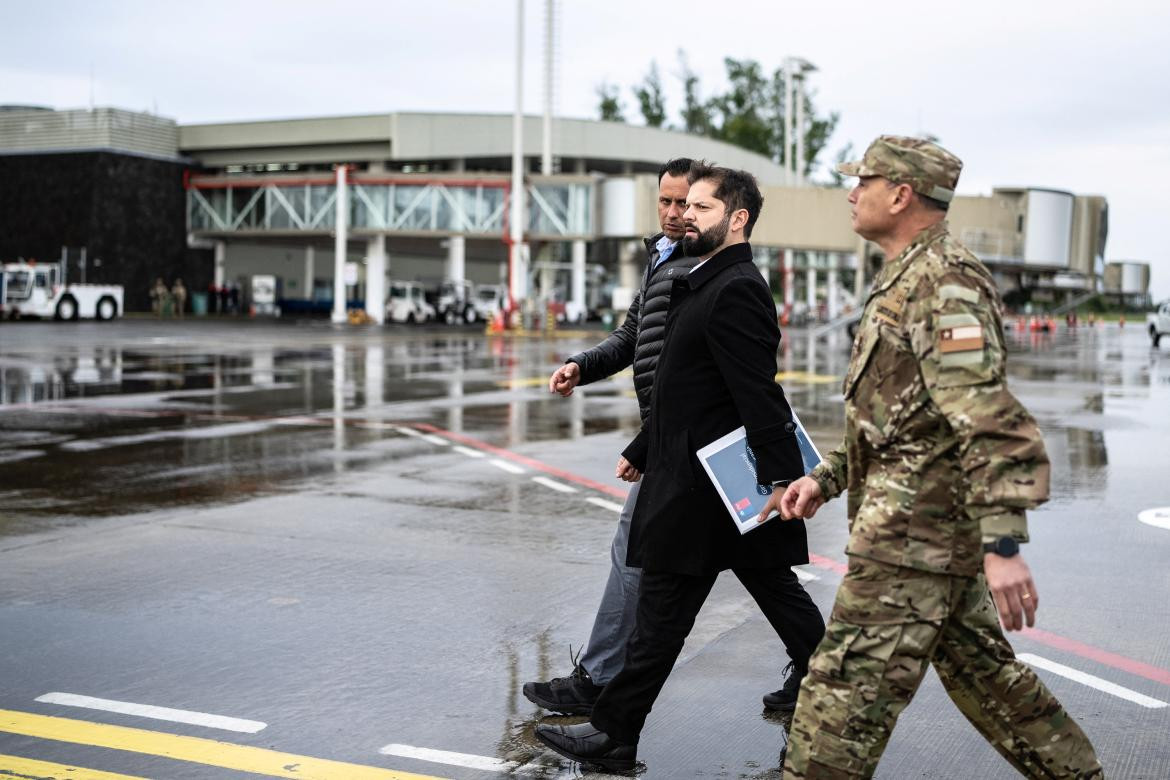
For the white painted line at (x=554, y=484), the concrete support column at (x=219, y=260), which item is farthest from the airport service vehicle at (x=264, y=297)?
the white painted line at (x=554, y=484)

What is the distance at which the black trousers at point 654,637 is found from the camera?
4164mm

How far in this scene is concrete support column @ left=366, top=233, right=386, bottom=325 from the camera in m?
59.2

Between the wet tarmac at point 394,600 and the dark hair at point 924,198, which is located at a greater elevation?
the dark hair at point 924,198

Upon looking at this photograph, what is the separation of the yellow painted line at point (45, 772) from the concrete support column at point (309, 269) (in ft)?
223

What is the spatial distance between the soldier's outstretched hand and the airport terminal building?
174 ft

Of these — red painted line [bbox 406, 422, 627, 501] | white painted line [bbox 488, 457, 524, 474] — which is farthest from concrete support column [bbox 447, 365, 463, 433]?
white painted line [bbox 488, 457, 524, 474]

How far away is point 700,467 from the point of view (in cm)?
413

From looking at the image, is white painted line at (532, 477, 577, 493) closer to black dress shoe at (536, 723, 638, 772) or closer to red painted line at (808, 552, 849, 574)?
red painted line at (808, 552, 849, 574)

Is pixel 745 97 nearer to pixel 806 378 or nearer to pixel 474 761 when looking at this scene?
pixel 806 378

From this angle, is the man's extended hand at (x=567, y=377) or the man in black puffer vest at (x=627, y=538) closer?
the man in black puffer vest at (x=627, y=538)

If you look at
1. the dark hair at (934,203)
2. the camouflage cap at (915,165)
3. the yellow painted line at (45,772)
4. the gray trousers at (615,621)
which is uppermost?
the camouflage cap at (915,165)

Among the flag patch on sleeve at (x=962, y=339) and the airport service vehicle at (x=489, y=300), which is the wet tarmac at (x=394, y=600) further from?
the airport service vehicle at (x=489, y=300)

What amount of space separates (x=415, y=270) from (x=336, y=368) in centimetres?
5692

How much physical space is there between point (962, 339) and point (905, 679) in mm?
862
